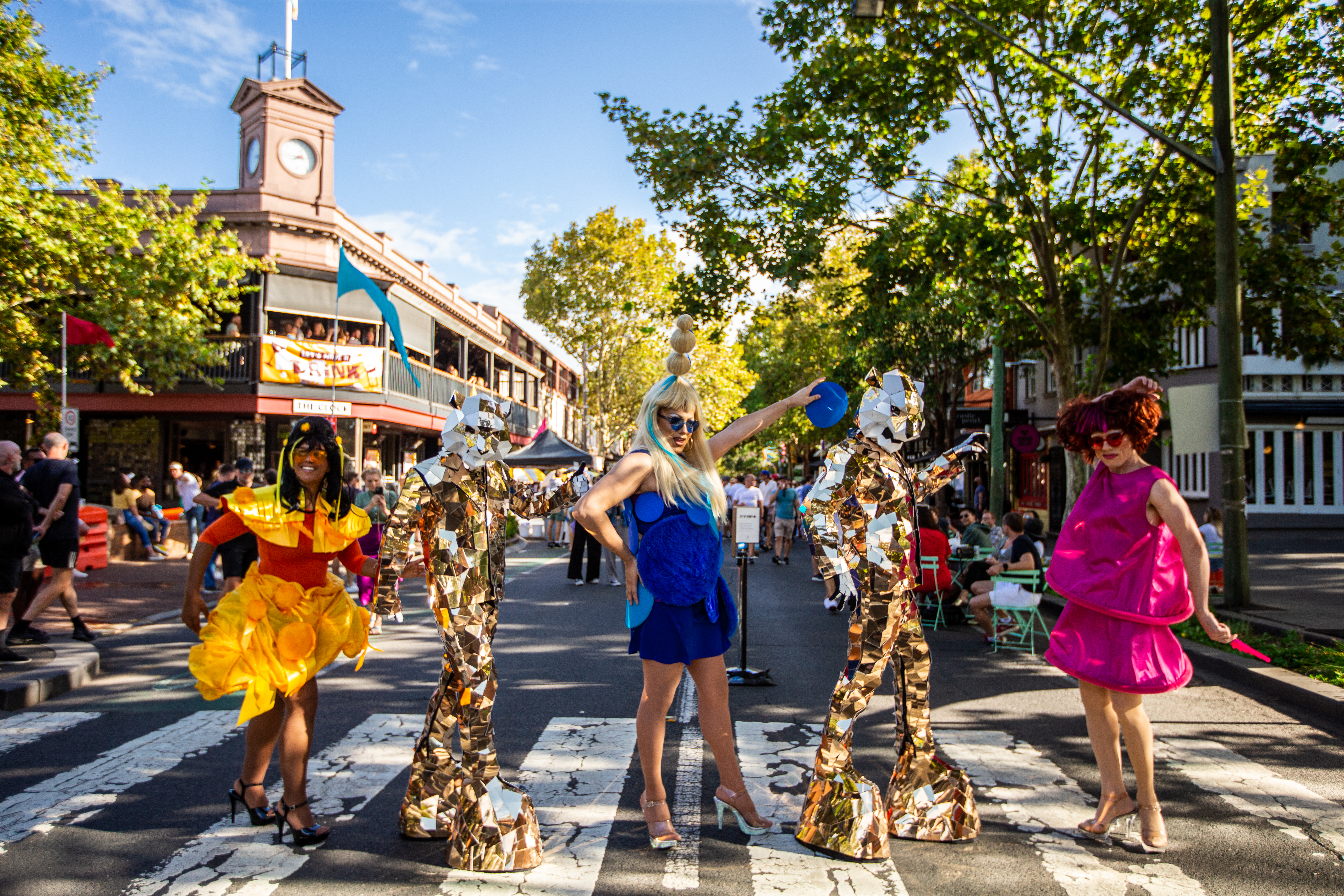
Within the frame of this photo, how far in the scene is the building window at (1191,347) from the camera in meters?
23.4

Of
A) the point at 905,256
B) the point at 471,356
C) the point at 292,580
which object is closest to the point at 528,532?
the point at 471,356

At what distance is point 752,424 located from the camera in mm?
3834

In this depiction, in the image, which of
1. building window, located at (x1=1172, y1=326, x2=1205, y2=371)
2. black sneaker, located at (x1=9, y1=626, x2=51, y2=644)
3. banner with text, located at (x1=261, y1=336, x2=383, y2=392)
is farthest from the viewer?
building window, located at (x1=1172, y1=326, x2=1205, y2=371)

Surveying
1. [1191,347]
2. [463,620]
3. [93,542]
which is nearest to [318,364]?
[93,542]

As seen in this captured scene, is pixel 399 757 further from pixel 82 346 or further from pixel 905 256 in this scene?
Answer: pixel 82 346

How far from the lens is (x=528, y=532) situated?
27.4 m

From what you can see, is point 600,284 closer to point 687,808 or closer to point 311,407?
point 311,407

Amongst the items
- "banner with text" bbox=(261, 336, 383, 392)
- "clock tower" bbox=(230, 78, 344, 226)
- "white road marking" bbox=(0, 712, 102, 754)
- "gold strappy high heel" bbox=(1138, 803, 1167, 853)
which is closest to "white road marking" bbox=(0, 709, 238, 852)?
"white road marking" bbox=(0, 712, 102, 754)

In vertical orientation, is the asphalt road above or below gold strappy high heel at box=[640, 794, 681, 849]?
below

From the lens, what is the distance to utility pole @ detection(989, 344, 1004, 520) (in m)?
17.9

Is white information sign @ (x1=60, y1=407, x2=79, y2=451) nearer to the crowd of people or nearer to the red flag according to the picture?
the red flag

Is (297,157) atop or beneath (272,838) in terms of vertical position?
atop

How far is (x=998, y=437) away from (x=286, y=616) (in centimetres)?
1700

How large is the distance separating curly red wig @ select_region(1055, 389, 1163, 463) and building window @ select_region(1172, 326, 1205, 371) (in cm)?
2181
